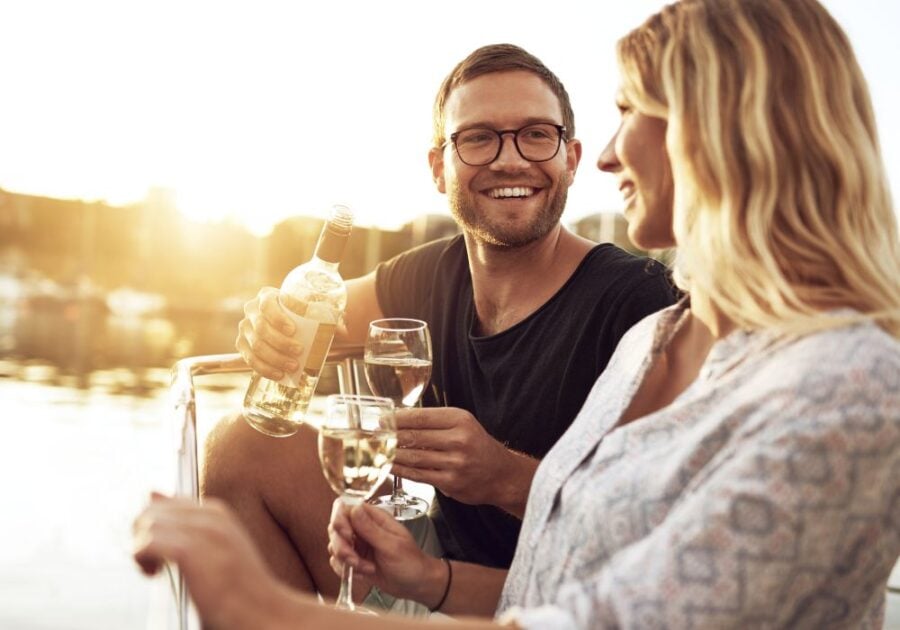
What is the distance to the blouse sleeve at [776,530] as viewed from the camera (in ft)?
3.07

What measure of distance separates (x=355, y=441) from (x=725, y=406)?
1.75 ft

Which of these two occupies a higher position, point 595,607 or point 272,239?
point 595,607

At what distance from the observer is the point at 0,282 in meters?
69.7

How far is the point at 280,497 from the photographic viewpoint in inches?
82.7

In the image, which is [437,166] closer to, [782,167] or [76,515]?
[782,167]

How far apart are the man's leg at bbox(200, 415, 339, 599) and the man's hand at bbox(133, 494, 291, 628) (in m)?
1.19

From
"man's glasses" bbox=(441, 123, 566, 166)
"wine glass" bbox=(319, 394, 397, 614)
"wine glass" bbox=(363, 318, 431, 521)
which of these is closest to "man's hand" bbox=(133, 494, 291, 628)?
"wine glass" bbox=(319, 394, 397, 614)

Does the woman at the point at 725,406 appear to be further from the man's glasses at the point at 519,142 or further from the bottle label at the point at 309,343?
the man's glasses at the point at 519,142

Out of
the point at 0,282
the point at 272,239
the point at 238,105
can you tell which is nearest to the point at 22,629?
the point at 238,105

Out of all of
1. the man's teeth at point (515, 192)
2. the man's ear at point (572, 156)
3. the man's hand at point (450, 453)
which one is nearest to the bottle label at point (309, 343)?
the man's hand at point (450, 453)

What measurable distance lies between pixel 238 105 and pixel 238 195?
56.9 feet

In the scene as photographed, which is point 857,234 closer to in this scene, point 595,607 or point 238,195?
point 595,607

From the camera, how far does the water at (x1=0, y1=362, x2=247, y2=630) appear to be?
1.29 meters

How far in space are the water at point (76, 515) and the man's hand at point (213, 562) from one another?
67 millimetres
